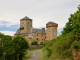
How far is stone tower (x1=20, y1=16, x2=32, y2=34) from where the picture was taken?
14950cm

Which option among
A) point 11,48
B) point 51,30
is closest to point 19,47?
point 11,48

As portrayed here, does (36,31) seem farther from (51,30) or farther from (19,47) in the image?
(19,47)

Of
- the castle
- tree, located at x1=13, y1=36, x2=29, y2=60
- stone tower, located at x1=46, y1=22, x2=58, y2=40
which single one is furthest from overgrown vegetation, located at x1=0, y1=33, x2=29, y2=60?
stone tower, located at x1=46, y1=22, x2=58, y2=40

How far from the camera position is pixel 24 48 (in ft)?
240

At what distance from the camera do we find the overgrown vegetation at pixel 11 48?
6459 centimetres

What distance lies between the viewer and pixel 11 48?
66.6m

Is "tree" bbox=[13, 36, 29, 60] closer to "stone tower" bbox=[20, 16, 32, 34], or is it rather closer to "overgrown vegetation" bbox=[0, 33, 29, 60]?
"overgrown vegetation" bbox=[0, 33, 29, 60]

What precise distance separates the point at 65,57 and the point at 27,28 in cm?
11575

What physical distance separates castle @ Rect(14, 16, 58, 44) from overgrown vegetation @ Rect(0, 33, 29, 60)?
219 ft

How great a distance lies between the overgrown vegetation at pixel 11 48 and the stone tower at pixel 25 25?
75315mm

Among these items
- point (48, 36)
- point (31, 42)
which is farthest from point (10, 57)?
point (48, 36)

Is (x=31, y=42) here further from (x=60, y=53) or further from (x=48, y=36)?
(x=60, y=53)

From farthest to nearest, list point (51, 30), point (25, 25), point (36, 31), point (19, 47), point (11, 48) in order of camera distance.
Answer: point (25, 25) → point (36, 31) → point (51, 30) → point (19, 47) → point (11, 48)

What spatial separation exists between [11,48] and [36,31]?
81686mm
